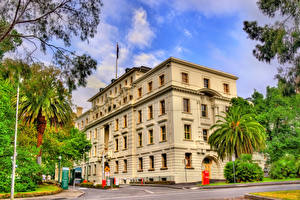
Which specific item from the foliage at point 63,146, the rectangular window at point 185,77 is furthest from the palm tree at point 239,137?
the foliage at point 63,146

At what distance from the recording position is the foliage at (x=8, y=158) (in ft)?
77.3

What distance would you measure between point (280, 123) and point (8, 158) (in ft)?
116

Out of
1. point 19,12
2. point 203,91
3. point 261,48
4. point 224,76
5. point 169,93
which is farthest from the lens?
point 224,76

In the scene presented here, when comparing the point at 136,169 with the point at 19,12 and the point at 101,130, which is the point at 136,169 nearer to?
the point at 101,130

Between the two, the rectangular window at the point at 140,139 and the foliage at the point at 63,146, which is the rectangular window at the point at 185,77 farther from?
the foliage at the point at 63,146

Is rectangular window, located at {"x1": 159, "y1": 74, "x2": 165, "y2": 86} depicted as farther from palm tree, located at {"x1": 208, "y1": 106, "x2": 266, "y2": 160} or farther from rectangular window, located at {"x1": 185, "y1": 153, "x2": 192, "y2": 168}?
palm tree, located at {"x1": 208, "y1": 106, "x2": 266, "y2": 160}

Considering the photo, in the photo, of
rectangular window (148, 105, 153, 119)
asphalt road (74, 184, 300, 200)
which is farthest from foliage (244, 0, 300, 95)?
rectangular window (148, 105, 153, 119)

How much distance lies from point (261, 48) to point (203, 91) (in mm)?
24994

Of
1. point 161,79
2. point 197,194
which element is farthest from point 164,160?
point 197,194

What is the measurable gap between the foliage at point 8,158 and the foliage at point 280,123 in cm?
3090

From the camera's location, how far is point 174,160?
3831 centimetres

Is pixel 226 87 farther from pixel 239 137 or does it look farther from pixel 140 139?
pixel 140 139

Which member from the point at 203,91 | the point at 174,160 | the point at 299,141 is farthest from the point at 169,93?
the point at 299,141

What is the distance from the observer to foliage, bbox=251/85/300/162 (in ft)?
135
